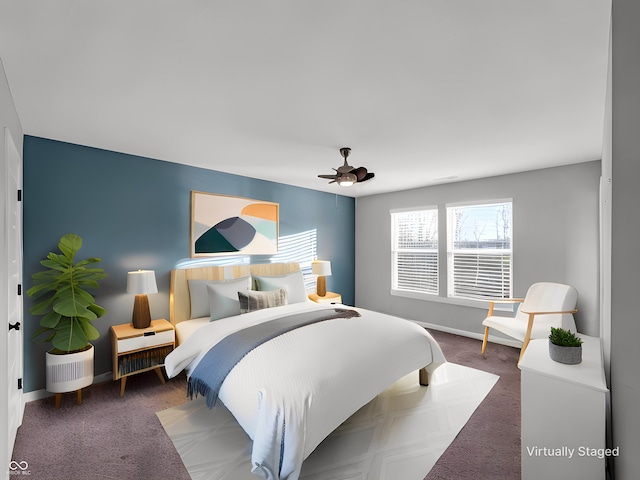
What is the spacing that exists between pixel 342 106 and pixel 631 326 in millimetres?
1982

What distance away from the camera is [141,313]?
10.5 feet

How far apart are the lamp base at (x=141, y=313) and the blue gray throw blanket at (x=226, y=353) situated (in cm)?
96

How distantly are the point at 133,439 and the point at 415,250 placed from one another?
4606mm

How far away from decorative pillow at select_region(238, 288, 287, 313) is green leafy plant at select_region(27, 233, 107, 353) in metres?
1.40

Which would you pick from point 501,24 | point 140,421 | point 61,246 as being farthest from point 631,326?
point 61,246

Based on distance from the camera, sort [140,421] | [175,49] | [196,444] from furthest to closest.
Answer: [140,421], [196,444], [175,49]

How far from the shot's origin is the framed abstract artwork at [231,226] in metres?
4.03

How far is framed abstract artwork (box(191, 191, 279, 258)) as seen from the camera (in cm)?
403

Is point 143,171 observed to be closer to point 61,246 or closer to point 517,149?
point 61,246

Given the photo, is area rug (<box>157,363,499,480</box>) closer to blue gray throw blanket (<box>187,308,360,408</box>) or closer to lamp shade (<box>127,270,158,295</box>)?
blue gray throw blanket (<box>187,308,360,408</box>)

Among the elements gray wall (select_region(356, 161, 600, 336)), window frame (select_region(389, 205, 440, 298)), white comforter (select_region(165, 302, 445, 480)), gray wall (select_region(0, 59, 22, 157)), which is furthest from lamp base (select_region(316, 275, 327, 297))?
gray wall (select_region(0, 59, 22, 157))

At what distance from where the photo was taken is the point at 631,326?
104cm

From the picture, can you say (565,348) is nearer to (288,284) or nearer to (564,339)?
(564,339)

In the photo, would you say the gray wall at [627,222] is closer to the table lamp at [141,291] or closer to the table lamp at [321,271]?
the table lamp at [141,291]
